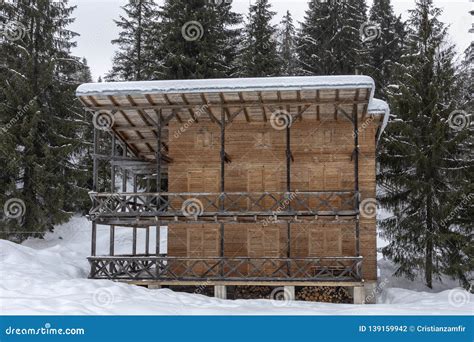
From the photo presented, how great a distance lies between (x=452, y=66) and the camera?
24.6 meters

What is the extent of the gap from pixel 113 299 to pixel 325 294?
8.36 m

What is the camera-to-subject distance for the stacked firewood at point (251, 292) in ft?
Result: 67.8

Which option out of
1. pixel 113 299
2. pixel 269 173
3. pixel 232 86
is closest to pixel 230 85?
pixel 232 86

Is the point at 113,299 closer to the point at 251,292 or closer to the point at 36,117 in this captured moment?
the point at 251,292

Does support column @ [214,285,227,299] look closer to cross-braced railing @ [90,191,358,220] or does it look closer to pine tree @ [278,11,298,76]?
cross-braced railing @ [90,191,358,220]

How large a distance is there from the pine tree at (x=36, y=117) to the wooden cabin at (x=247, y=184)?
8.45m

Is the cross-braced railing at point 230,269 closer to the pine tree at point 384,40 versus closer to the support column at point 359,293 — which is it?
the support column at point 359,293

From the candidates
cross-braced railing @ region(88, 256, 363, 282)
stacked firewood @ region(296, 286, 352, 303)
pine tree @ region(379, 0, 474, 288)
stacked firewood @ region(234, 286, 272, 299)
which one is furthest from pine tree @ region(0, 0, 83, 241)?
pine tree @ region(379, 0, 474, 288)

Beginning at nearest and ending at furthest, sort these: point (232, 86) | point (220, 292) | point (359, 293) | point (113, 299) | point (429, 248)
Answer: point (113, 299), point (232, 86), point (359, 293), point (220, 292), point (429, 248)

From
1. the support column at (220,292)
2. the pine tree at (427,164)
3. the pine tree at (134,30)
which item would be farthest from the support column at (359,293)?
the pine tree at (134,30)

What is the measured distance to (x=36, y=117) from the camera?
28469 mm

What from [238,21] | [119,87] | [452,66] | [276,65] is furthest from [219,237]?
[238,21]

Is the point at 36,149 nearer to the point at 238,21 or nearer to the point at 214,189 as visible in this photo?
the point at 214,189

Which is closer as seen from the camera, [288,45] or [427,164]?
[427,164]
